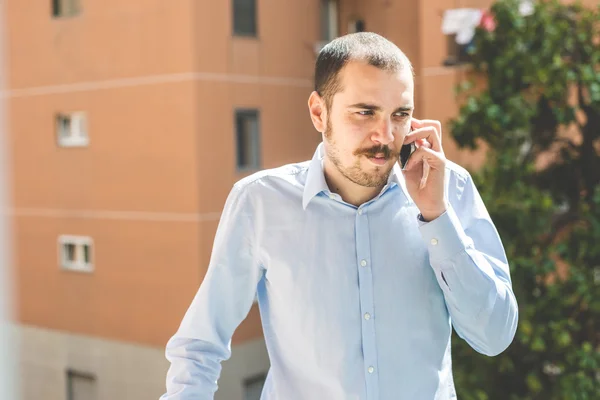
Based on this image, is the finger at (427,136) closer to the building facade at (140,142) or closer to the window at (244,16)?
the building facade at (140,142)

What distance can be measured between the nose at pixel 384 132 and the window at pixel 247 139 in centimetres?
317

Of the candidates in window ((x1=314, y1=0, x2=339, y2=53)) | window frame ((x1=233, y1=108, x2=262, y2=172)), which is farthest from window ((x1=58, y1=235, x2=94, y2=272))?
window ((x1=314, y1=0, x2=339, y2=53))

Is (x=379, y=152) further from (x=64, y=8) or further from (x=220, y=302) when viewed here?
(x=64, y=8)

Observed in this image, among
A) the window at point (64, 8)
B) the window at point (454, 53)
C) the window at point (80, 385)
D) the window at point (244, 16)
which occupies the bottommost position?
the window at point (80, 385)

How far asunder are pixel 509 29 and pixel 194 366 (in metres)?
2.04

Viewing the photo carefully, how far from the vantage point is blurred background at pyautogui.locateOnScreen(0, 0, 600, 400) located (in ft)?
7.80

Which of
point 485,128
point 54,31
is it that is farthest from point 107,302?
point 485,128

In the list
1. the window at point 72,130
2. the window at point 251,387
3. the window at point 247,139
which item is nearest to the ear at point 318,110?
the window at point 251,387

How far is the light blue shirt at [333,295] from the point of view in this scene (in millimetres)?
777

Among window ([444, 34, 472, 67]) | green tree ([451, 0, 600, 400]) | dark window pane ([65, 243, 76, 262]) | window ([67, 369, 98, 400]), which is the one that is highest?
window ([444, 34, 472, 67])

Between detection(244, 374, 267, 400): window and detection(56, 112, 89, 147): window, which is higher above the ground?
detection(56, 112, 89, 147): window

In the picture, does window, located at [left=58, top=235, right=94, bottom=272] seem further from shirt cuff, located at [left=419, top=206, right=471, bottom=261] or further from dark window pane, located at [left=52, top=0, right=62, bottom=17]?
shirt cuff, located at [left=419, top=206, right=471, bottom=261]

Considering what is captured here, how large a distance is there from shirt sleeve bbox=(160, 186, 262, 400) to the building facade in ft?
8.14

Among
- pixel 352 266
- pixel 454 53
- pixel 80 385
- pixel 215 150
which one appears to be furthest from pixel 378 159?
pixel 80 385
